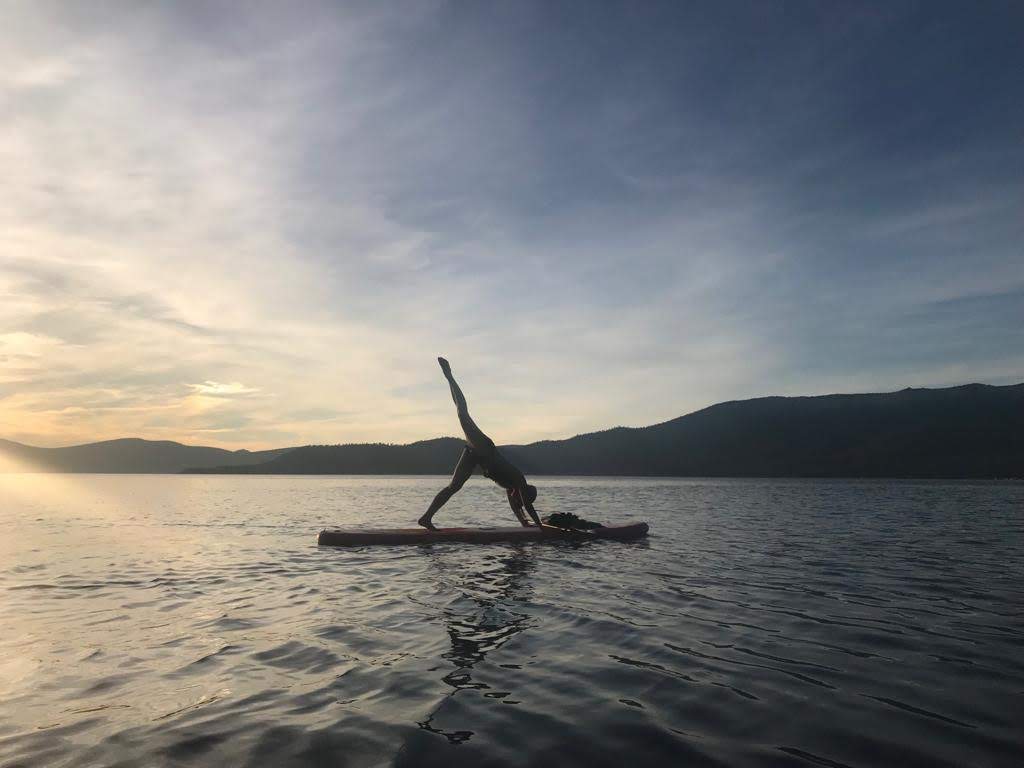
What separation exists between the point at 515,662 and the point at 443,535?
1212 centimetres

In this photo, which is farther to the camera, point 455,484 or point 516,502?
point 516,502

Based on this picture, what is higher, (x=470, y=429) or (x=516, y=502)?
(x=470, y=429)

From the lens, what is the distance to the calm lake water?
511cm

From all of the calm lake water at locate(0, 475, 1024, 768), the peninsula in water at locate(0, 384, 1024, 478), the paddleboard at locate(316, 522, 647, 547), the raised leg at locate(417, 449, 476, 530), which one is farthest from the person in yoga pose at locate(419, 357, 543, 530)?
the peninsula in water at locate(0, 384, 1024, 478)

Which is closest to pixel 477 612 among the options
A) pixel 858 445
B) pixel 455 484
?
pixel 455 484

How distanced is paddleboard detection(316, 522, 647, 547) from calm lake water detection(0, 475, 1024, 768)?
2.65 m

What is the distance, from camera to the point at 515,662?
296 inches

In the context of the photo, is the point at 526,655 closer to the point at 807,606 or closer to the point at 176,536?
the point at 807,606

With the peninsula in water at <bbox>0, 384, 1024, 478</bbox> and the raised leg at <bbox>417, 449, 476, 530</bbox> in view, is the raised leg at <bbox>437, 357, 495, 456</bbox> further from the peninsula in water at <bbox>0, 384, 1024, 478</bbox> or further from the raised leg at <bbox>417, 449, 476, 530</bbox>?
the peninsula in water at <bbox>0, 384, 1024, 478</bbox>

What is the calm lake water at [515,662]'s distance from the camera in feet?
16.8

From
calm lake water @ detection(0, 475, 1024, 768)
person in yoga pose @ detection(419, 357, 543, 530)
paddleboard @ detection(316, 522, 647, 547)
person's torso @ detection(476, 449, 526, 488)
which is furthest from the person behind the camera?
person's torso @ detection(476, 449, 526, 488)

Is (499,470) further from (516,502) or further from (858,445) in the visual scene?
(858,445)

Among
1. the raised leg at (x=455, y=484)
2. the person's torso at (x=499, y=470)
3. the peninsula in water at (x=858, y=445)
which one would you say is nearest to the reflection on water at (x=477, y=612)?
the raised leg at (x=455, y=484)

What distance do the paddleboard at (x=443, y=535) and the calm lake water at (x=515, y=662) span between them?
A: 104 inches
